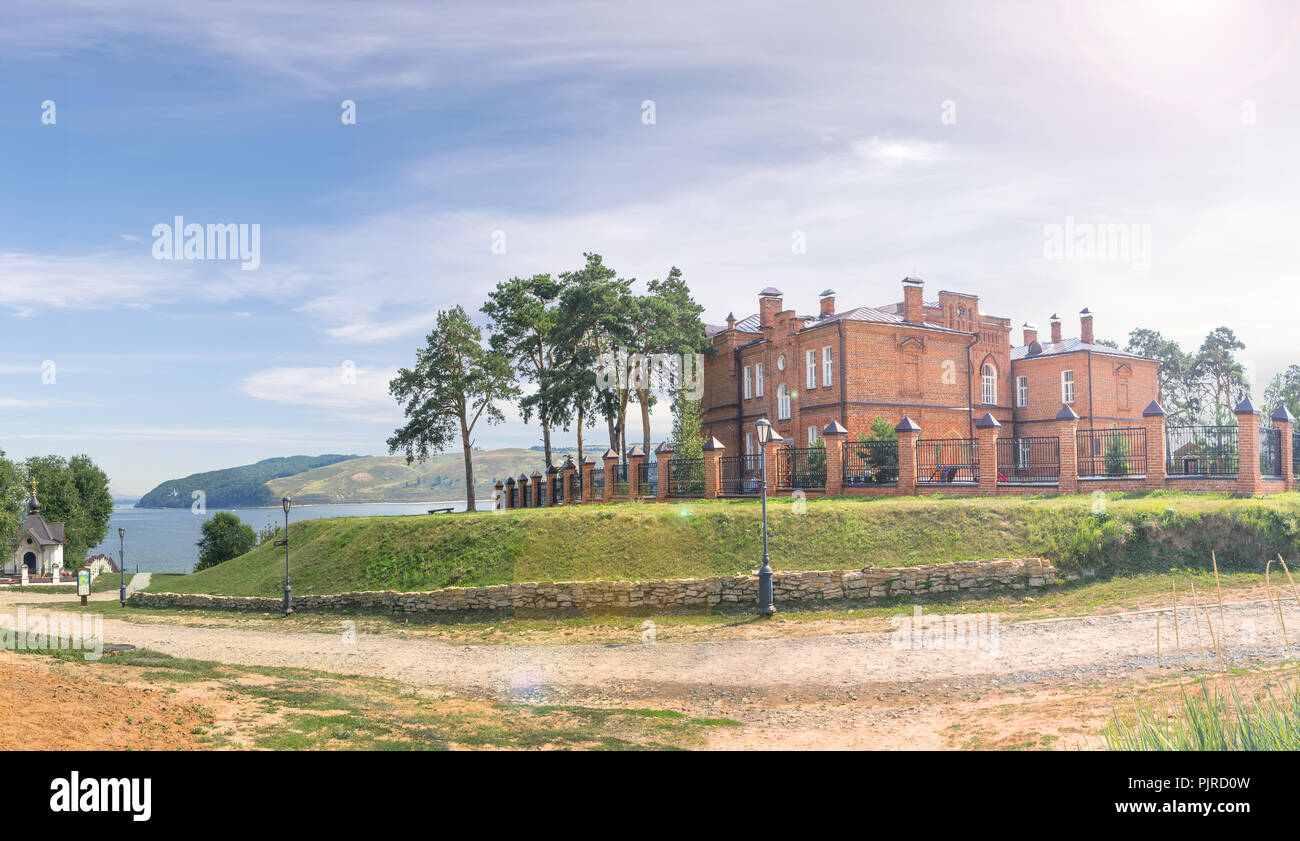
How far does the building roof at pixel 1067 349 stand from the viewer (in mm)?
41125

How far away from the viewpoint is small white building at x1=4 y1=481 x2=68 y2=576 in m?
→ 62.7

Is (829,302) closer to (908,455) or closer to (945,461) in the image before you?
(945,461)

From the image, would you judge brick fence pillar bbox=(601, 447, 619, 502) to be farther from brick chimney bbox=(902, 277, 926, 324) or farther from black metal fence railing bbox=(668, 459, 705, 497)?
brick chimney bbox=(902, 277, 926, 324)

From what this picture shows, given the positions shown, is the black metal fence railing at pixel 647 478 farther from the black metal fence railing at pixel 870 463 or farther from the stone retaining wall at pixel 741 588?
the stone retaining wall at pixel 741 588

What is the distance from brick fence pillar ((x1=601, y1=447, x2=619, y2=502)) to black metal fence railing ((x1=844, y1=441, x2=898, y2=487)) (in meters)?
9.77

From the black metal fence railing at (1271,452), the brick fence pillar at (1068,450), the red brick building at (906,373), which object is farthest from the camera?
the red brick building at (906,373)

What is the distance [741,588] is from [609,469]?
49.7 ft

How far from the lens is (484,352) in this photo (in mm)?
41531

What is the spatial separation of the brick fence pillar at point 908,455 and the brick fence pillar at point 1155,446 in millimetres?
6172

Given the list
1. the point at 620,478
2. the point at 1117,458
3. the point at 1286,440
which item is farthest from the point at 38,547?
the point at 1286,440

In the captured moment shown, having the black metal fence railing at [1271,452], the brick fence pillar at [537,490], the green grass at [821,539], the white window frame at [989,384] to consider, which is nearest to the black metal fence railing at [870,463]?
the green grass at [821,539]

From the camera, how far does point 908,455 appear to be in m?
23.9

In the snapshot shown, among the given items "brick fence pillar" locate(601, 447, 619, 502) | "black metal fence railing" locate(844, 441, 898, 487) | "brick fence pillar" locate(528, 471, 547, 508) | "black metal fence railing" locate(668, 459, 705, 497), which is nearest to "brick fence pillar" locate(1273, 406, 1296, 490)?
"black metal fence railing" locate(844, 441, 898, 487)
